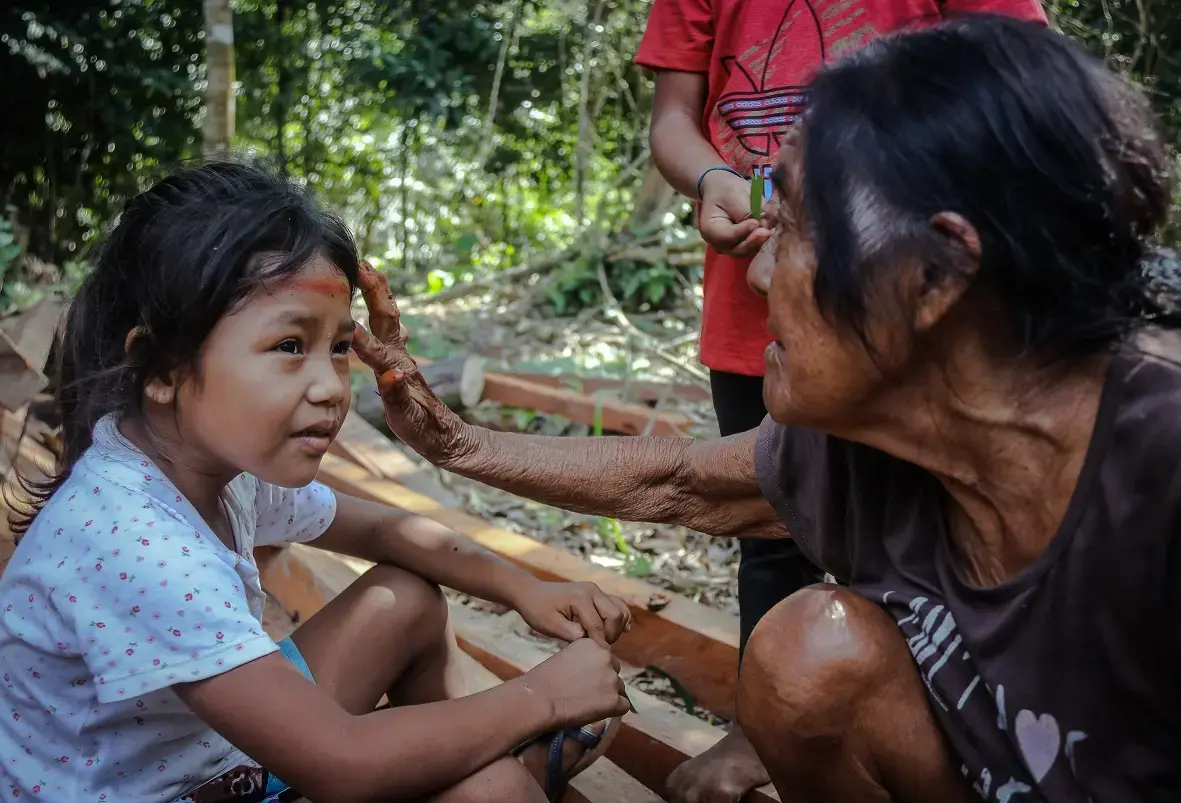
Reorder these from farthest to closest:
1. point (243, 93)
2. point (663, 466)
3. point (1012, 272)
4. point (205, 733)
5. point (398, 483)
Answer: point (243, 93), point (398, 483), point (663, 466), point (205, 733), point (1012, 272)

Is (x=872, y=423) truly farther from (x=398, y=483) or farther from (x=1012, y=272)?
(x=398, y=483)

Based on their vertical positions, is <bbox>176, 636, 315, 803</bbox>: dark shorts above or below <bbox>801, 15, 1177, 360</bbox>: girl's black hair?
below

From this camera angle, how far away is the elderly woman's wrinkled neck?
1362mm

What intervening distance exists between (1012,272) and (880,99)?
0.27 meters

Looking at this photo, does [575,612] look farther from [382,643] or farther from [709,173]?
[709,173]

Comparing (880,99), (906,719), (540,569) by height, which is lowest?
(540,569)

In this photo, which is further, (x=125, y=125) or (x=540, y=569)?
(x=125, y=125)

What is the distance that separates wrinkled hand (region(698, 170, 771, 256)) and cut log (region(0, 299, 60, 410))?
110 inches

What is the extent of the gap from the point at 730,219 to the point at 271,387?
3.00 ft

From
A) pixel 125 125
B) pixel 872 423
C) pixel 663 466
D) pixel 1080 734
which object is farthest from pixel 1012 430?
pixel 125 125

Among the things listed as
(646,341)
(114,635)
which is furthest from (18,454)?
(646,341)

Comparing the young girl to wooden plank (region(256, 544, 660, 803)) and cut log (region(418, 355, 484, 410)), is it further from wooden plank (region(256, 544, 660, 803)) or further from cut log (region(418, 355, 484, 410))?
cut log (region(418, 355, 484, 410))

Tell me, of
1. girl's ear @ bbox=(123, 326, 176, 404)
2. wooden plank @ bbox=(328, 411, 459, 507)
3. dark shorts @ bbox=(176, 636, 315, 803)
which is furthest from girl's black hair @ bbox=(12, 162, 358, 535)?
wooden plank @ bbox=(328, 411, 459, 507)

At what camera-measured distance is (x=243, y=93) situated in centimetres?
990
